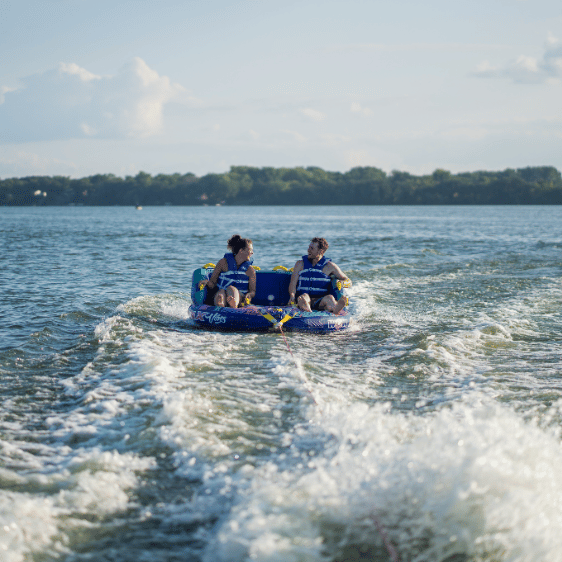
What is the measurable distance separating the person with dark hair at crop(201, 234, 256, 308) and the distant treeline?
9581 cm

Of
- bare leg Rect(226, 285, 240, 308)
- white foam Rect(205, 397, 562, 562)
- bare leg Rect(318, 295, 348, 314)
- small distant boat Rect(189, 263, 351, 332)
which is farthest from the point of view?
bare leg Rect(318, 295, 348, 314)

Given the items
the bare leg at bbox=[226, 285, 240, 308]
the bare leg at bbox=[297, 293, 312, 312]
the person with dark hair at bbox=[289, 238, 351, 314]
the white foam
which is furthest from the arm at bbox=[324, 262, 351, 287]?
the white foam

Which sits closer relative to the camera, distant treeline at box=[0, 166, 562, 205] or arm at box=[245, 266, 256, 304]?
arm at box=[245, 266, 256, 304]

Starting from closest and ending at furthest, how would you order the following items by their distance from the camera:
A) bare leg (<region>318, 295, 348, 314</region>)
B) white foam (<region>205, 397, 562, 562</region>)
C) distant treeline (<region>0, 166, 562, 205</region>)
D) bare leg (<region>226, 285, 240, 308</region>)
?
white foam (<region>205, 397, 562, 562</region>), bare leg (<region>226, 285, 240, 308</region>), bare leg (<region>318, 295, 348, 314</region>), distant treeline (<region>0, 166, 562, 205</region>)

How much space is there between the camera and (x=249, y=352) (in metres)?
6.96

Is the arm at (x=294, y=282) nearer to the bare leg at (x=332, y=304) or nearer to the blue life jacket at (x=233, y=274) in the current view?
the bare leg at (x=332, y=304)

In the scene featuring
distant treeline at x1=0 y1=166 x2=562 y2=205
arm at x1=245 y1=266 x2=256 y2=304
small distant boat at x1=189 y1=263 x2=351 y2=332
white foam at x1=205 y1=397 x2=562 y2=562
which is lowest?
white foam at x1=205 y1=397 x2=562 y2=562

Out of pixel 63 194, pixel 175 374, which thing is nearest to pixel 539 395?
pixel 175 374

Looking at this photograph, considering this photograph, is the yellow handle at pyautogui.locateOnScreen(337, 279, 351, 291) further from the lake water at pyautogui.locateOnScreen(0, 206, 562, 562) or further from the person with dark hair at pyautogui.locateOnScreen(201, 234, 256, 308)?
the person with dark hair at pyautogui.locateOnScreen(201, 234, 256, 308)

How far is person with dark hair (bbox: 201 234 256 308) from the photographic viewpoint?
826 cm

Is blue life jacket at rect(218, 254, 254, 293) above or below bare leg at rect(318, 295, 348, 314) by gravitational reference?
above

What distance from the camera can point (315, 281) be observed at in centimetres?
855

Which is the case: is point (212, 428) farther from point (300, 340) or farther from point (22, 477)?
point (300, 340)

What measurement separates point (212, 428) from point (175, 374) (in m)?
1.49
